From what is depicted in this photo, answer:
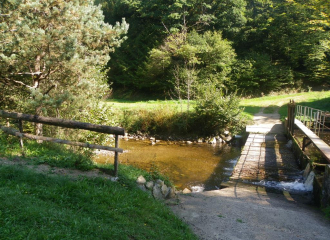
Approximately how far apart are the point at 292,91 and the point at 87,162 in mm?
28958

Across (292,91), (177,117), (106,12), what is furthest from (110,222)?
(106,12)

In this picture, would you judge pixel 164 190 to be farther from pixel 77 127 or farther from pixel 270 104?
pixel 270 104

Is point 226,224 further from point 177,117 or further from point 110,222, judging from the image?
point 177,117

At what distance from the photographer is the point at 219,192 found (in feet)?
27.5

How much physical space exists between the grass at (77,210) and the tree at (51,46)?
4.02 meters

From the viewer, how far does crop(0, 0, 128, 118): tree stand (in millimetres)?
8453

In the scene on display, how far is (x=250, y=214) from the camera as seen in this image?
21.1 feet

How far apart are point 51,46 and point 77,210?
6.51 metres

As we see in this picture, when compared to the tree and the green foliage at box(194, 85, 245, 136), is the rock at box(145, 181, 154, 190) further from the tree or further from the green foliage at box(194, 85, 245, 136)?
the green foliage at box(194, 85, 245, 136)

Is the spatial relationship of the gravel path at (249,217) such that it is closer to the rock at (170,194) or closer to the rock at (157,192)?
the rock at (170,194)

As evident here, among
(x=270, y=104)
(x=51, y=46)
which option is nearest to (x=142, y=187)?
(x=51, y=46)

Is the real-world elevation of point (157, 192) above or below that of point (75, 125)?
below

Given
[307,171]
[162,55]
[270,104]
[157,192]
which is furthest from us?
[162,55]

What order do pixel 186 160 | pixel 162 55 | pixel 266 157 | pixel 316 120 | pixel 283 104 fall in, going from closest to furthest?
1. pixel 266 157
2. pixel 316 120
3. pixel 186 160
4. pixel 283 104
5. pixel 162 55
